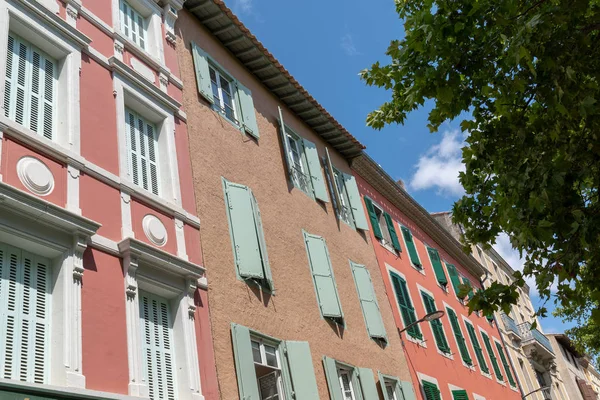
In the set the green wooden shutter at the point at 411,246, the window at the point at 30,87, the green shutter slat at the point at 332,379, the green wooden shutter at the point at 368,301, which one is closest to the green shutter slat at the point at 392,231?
the green wooden shutter at the point at 411,246

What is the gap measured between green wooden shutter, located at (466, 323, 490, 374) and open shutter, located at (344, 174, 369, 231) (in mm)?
7952

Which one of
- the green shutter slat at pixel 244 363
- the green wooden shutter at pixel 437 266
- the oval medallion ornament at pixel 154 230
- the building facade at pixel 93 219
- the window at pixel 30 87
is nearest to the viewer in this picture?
the building facade at pixel 93 219

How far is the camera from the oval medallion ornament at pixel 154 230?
8742mm

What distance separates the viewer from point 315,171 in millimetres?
15570

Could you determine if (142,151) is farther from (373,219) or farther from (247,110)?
(373,219)

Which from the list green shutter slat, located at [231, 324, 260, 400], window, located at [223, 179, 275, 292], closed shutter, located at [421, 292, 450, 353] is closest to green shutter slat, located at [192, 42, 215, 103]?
window, located at [223, 179, 275, 292]

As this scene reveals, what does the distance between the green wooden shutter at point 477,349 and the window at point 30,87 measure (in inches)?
708

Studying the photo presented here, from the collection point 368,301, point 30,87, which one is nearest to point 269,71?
point 368,301

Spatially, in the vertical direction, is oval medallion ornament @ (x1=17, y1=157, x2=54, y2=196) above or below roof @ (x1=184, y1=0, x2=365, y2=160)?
below

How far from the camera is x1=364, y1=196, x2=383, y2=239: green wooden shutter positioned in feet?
60.2

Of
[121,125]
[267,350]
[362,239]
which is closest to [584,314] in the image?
[362,239]

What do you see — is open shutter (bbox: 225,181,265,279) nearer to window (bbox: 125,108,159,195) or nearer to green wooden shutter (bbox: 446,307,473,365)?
window (bbox: 125,108,159,195)

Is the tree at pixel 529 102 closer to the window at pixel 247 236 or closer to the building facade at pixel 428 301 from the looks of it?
the window at pixel 247 236

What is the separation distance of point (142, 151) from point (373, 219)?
1013 centimetres
